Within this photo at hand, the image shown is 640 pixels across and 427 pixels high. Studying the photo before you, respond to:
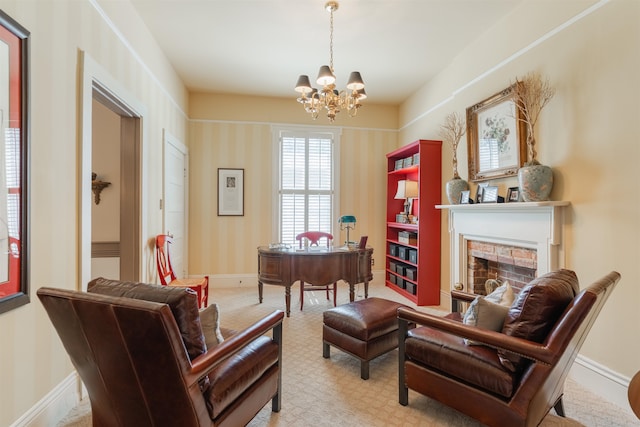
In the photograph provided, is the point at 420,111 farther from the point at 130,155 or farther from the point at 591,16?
the point at 130,155

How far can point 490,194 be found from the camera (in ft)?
10.6

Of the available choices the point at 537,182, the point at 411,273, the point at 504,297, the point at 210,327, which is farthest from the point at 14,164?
the point at 411,273

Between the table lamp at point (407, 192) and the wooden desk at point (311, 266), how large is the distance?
139 centimetres

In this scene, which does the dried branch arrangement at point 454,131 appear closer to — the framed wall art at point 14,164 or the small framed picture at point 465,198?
the small framed picture at point 465,198

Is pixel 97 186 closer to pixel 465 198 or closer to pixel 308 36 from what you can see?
pixel 308 36

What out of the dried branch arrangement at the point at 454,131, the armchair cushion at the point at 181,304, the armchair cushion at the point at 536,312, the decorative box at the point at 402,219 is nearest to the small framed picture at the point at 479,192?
the dried branch arrangement at the point at 454,131

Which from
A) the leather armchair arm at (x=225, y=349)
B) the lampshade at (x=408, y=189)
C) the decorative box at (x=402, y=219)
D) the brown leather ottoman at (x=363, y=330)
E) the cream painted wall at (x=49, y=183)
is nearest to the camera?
the leather armchair arm at (x=225, y=349)

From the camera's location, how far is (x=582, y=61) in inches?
93.4

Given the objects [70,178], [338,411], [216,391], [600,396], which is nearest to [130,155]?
[70,178]

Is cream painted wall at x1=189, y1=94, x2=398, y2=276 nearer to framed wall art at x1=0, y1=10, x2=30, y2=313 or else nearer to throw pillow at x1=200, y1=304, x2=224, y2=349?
framed wall art at x1=0, y1=10, x2=30, y2=313

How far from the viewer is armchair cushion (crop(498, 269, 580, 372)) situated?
60.7 inches

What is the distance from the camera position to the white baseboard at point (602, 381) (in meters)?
2.07

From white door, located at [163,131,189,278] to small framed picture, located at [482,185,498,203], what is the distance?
3.55 metres

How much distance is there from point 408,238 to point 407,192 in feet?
2.26
